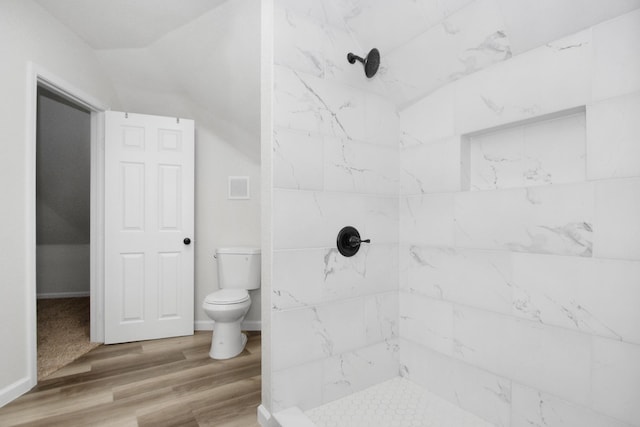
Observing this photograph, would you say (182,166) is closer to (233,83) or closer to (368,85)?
(233,83)

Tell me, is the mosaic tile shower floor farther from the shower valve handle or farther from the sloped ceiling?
the sloped ceiling

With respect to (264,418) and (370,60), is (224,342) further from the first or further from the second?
(370,60)

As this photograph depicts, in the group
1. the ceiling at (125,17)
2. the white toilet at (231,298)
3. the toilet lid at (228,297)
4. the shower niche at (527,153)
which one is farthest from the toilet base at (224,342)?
the ceiling at (125,17)

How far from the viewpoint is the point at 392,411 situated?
1.53 meters

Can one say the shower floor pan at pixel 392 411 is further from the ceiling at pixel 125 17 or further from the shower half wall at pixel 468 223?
the ceiling at pixel 125 17

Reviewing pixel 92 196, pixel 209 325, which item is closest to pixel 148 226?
pixel 92 196

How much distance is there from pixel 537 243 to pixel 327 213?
3.18ft

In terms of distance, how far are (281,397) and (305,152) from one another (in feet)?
4.06

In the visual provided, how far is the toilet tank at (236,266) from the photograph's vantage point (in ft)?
9.32

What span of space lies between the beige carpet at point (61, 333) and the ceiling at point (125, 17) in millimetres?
2578

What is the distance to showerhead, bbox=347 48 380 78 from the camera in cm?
166

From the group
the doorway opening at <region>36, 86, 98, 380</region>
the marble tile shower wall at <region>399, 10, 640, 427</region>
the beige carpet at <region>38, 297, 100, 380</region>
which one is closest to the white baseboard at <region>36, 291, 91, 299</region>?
the doorway opening at <region>36, 86, 98, 380</region>

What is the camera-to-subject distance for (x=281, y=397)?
149 centimetres

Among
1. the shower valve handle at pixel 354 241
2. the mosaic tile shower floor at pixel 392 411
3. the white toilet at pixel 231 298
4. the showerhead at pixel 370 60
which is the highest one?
the showerhead at pixel 370 60
